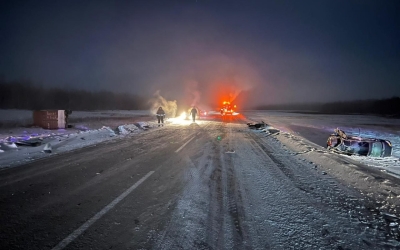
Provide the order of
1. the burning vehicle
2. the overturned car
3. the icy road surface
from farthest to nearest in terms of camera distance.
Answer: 1. the burning vehicle
2. the overturned car
3. the icy road surface

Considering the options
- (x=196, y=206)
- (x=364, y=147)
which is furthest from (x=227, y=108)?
(x=196, y=206)

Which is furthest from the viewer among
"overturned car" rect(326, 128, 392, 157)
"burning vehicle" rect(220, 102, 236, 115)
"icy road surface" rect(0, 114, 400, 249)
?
"burning vehicle" rect(220, 102, 236, 115)

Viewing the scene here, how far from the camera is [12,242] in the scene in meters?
2.96

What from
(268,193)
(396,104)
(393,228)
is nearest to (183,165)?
(268,193)

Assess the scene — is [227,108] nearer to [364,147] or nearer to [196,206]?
[364,147]

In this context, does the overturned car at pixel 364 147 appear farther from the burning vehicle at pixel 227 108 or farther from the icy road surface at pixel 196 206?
the burning vehicle at pixel 227 108

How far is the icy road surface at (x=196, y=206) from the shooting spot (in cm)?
309

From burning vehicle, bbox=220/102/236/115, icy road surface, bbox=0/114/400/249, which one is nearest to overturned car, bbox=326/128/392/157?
icy road surface, bbox=0/114/400/249

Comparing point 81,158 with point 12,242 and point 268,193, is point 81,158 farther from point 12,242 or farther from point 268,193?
point 268,193

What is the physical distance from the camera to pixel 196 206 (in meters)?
4.11

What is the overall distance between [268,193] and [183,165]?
3.06 meters

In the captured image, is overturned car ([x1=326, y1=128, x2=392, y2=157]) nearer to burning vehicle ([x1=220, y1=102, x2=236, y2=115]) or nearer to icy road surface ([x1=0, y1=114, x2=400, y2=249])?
icy road surface ([x1=0, y1=114, x2=400, y2=249])

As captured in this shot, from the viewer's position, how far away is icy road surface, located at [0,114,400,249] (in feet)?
10.1

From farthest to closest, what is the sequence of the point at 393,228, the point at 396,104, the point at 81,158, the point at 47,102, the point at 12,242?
the point at 396,104
the point at 47,102
the point at 81,158
the point at 393,228
the point at 12,242
